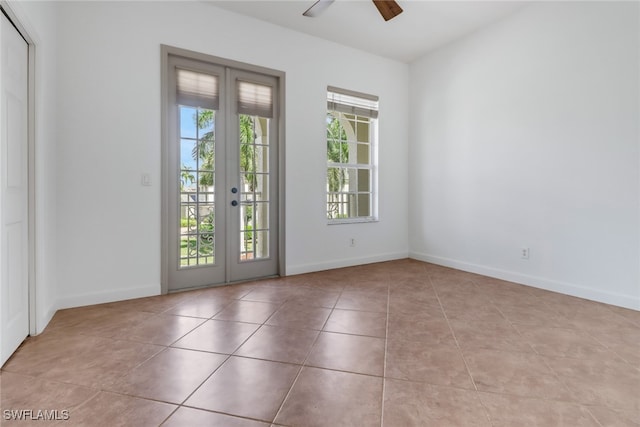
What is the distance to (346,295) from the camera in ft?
10.1

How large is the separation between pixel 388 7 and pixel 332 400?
3361 mm

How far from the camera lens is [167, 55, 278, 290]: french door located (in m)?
3.23

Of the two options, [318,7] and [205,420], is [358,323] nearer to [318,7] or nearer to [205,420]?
[205,420]

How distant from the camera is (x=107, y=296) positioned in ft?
9.31

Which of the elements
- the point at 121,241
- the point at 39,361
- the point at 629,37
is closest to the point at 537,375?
the point at 39,361

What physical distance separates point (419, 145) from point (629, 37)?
2396 mm

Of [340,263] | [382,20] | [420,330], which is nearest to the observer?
[420,330]

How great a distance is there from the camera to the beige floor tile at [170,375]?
5.00ft

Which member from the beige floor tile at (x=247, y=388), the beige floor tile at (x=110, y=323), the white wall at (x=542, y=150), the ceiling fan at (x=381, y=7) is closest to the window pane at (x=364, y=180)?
the white wall at (x=542, y=150)

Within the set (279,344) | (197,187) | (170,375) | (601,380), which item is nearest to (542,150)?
(601,380)

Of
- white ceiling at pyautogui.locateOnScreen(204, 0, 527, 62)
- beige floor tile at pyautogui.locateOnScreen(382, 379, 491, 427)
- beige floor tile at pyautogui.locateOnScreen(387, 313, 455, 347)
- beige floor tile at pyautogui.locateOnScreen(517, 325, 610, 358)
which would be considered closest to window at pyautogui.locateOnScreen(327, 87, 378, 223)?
white ceiling at pyautogui.locateOnScreen(204, 0, 527, 62)

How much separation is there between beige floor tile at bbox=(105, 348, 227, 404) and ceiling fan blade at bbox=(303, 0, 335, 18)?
3068mm

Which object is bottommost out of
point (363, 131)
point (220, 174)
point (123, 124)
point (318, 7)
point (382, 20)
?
point (220, 174)

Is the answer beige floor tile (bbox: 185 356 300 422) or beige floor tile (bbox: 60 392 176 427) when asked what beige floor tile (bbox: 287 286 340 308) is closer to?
beige floor tile (bbox: 185 356 300 422)
